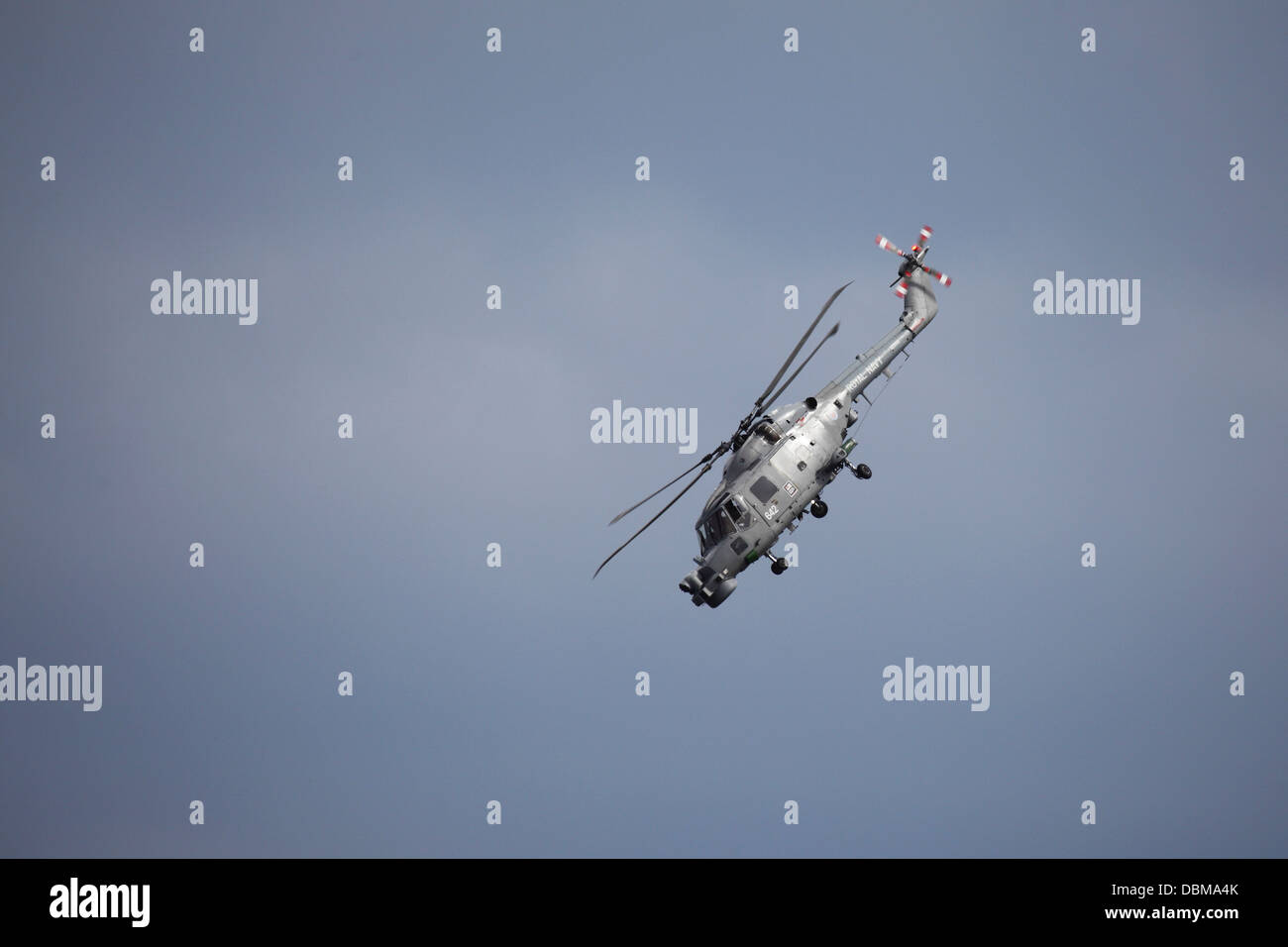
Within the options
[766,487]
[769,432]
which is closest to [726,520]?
[766,487]

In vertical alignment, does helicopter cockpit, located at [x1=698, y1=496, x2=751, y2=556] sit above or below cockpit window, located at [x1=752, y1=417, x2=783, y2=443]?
below

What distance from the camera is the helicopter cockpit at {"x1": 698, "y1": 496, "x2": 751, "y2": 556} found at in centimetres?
7050

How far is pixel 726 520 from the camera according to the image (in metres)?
70.7

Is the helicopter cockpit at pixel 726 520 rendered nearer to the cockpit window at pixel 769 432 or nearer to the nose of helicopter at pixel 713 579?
the nose of helicopter at pixel 713 579

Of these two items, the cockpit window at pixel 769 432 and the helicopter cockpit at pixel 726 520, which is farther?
the cockpit window at pixel 769 432

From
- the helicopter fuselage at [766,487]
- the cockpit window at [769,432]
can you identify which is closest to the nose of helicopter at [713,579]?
the helicopter fuselage at [766,487]

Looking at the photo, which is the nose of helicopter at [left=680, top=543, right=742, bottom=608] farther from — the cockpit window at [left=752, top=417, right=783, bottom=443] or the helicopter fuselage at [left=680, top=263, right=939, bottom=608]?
the cockpit window at [left=752, top=417, right=783, bottom=443]

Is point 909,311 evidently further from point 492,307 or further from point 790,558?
point 492,307

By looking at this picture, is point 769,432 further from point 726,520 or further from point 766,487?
point 726,520

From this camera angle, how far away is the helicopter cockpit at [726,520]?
7050 cm

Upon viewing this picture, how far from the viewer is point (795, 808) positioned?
81188mm

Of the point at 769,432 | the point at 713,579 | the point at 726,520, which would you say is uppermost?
the point at 769,432

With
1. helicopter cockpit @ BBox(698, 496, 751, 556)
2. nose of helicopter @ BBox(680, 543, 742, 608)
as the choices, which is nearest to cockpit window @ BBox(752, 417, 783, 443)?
helicopter cockpit @ BBox(698, 496, 751, 556)

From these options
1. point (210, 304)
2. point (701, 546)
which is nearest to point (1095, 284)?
point (701, 546)
